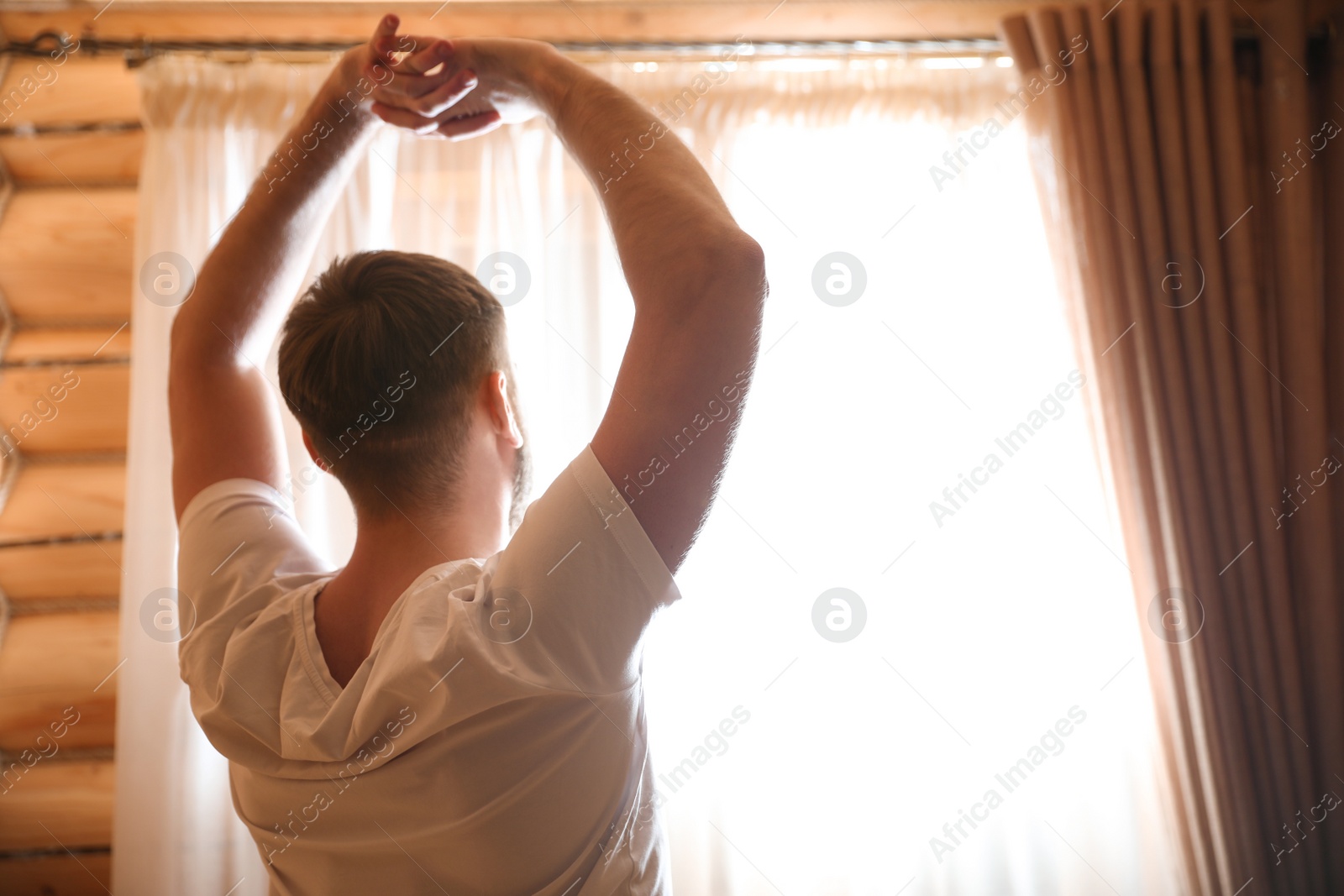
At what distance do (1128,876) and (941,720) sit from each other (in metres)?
0.46

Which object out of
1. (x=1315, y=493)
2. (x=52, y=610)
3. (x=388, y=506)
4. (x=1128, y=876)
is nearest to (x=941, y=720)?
(x=1128, y=876)

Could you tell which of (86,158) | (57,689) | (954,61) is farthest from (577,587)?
(86,158)

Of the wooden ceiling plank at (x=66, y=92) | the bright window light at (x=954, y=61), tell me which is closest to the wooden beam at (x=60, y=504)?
the wooden ceiling plank at (x=66, y=92)

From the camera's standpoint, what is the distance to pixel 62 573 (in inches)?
62.2

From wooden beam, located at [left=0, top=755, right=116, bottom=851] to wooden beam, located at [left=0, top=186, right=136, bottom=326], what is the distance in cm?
91

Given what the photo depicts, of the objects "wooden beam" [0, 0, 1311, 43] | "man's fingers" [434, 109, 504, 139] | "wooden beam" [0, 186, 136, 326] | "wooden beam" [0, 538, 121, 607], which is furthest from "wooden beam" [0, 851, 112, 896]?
"wooden beam" [0, 0, 1311, 43]

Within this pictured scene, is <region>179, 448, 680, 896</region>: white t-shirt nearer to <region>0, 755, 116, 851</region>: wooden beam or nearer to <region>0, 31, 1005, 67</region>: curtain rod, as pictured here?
<region>0, 755, 116, 851</region>: wooden beam

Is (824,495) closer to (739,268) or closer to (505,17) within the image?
(739,268)

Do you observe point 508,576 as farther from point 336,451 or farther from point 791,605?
point 791,605

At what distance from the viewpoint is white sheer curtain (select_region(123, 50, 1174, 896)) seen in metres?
1.46

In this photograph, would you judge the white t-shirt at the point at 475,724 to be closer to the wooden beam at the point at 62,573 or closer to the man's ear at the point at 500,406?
the man's ear at the point at 500,406

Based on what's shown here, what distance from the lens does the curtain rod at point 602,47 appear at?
1.58m

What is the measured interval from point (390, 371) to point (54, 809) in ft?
4.78

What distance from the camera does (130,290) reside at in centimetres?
165
